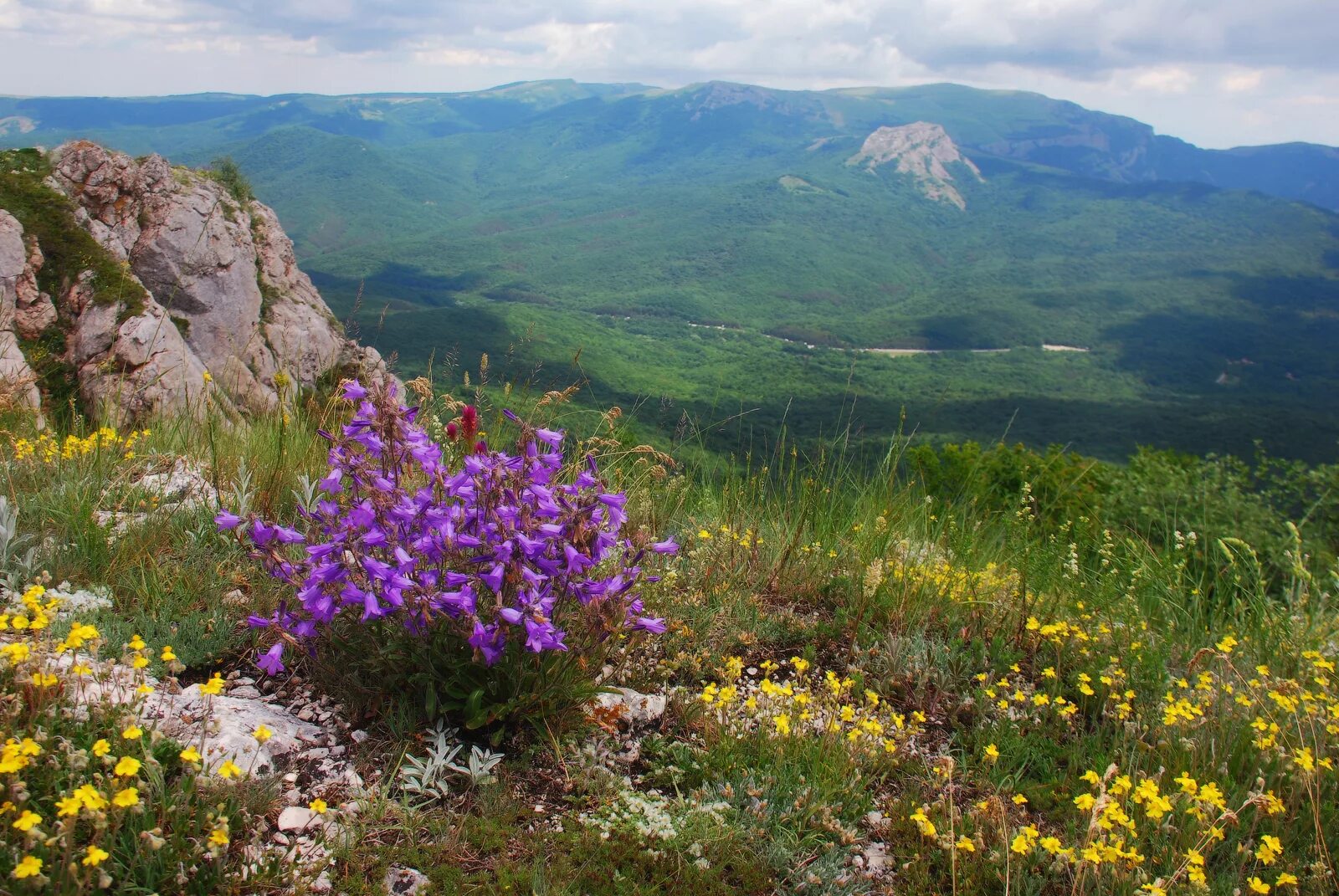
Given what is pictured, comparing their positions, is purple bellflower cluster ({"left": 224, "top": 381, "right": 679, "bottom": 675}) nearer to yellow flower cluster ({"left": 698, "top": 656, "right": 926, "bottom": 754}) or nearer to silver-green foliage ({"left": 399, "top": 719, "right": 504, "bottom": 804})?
silver-green foliage ({"left": 399, "top": 719, "right": 504, "bottom": 804})

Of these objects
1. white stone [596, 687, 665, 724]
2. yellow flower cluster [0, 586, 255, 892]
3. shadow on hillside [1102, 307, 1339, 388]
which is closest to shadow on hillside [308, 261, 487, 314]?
white stone [596, 687, 665, 724]

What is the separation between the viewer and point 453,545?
2.54 meters

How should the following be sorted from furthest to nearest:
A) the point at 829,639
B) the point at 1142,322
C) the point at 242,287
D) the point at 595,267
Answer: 1. the point at 595,267
2. the point at 1142,322
3. the point at 242,287
4. the point at 829,639

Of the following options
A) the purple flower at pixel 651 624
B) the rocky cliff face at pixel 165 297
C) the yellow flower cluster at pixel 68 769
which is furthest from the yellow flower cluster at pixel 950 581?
the rocky cliff face at pixel 165 297

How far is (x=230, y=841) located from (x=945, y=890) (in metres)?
2.15

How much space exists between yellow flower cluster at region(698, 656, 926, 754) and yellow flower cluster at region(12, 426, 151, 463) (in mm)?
3334

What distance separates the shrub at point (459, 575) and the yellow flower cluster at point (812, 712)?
→ 570 mm

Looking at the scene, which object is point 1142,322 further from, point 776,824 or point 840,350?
point 776,824

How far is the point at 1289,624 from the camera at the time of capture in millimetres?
4293

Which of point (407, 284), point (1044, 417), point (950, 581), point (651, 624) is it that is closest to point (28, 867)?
point (651, 624)

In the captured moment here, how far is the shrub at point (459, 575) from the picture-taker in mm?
2502

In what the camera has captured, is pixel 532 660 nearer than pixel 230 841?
No

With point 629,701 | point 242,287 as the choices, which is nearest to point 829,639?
point 629,701

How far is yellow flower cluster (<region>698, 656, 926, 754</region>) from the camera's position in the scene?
10.1 feet
